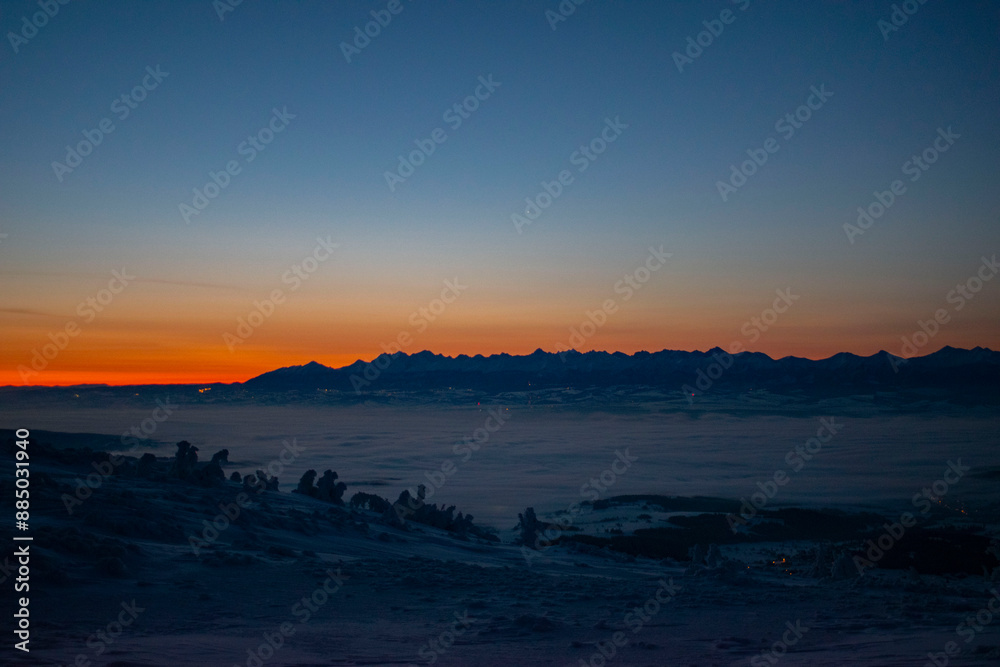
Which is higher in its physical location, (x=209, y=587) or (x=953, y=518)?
(x=209, y=587)

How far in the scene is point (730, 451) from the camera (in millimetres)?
45156

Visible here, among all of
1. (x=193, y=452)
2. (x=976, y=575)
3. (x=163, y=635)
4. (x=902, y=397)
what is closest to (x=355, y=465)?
(x=193, y=452)

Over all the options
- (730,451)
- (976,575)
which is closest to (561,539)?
(976,575)

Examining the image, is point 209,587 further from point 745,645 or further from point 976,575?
point 976,575

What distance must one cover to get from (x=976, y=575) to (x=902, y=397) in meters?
113

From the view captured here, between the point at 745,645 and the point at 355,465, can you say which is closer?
the point at 745,645

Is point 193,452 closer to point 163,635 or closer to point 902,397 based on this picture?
point 163,635

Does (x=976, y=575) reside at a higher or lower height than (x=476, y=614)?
lower

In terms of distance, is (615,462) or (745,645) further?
(615,462)

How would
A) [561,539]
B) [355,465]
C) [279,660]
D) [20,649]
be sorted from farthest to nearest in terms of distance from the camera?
[355,465]
[561,539]
[279,660]
[20,649]

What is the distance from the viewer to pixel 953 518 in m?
21.6

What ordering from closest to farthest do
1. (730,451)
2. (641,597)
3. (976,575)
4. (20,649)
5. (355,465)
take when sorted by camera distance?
1. (20,649)
2. (641,597)
3. (976,575)
4. (355,465)
5. (730,451)

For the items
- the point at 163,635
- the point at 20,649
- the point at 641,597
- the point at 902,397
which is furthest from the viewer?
the point at 902,397

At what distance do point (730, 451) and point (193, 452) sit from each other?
35807 mm
